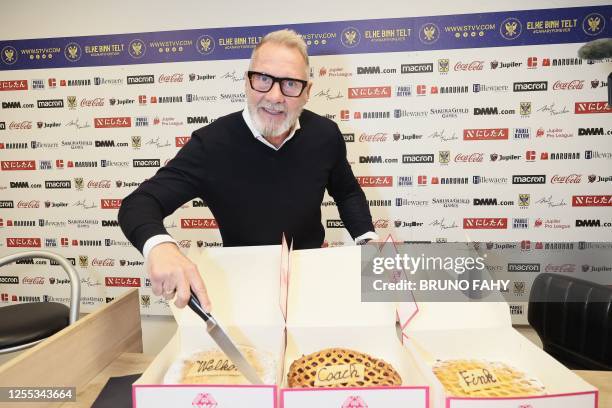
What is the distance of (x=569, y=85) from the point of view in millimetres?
2447

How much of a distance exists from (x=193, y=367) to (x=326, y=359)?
0.93 ft

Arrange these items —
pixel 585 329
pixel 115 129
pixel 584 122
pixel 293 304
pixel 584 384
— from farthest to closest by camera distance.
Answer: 1. pixel 115 129
2. pixel 584 122
3. pixel 585 329
4. pixel 293 304
5. pixel 584 384

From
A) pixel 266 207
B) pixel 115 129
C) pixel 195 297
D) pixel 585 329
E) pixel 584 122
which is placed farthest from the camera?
pixel 115 129

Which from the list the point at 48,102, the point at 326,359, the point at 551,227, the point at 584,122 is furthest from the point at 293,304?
the point at 48,102

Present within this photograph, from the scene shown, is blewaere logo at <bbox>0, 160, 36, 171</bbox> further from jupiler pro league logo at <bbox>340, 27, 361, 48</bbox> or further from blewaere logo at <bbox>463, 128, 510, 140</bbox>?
blewaere logo at <bbox>463, 128, 510, 140</bbox>

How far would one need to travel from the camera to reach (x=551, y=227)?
2555 mm

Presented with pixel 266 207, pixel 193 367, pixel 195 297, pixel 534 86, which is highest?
pixel 534 86

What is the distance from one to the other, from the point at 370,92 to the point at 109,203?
195cm

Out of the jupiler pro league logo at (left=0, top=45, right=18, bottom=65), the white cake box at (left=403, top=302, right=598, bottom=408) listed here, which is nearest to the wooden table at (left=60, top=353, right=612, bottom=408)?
the white cake box at (left=403, top=302, right=598, bottom=408)

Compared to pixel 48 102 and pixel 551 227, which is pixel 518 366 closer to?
pixel 551 227

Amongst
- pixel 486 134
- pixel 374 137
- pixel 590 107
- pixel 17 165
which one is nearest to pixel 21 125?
pixel 17 165

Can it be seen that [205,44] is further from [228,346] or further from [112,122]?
[228,346]

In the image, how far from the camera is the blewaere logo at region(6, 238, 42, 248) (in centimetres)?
292

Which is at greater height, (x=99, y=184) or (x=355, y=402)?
(x=99, y=184)
